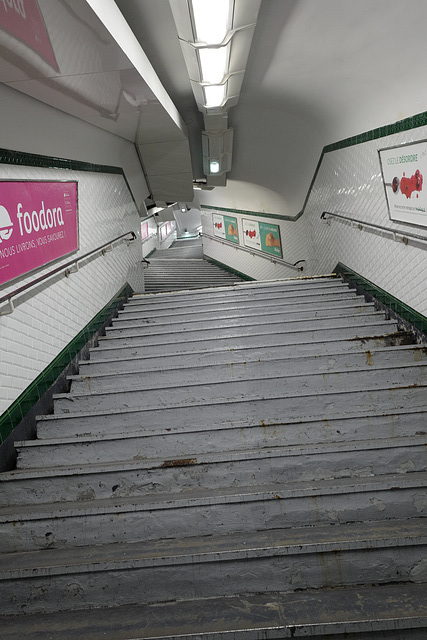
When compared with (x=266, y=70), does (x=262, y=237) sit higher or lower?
lower

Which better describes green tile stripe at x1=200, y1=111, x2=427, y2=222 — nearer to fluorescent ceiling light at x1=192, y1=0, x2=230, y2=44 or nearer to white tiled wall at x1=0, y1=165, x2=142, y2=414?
fluorescent ceiling light at x1=192, y1=0, x2=230, y2=44

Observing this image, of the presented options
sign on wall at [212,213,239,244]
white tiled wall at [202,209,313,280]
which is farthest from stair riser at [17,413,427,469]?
sign on wall at [212,213,239,244]

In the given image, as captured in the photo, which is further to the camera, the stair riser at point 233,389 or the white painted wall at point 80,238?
the stair riser at point 233,389

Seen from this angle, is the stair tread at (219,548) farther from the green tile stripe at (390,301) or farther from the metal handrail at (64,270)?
the green tile stripe at (390,301)

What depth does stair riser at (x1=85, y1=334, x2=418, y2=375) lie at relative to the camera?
3.68 m

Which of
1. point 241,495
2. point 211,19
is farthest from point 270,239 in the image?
point 241,495

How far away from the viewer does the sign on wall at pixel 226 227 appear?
36.5 ft

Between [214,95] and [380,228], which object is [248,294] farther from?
[214,95]

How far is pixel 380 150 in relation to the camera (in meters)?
4.12

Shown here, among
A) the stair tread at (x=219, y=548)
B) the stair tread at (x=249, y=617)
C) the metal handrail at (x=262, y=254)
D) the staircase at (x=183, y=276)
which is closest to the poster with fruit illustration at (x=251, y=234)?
the metal handrail at (x=262, y=254)

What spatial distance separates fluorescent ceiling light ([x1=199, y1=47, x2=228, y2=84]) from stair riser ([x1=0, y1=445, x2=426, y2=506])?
2981 mm

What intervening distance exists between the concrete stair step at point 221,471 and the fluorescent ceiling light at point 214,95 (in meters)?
3.63

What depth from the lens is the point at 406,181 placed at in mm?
A: 3682

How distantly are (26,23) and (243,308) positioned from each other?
10.6ft
